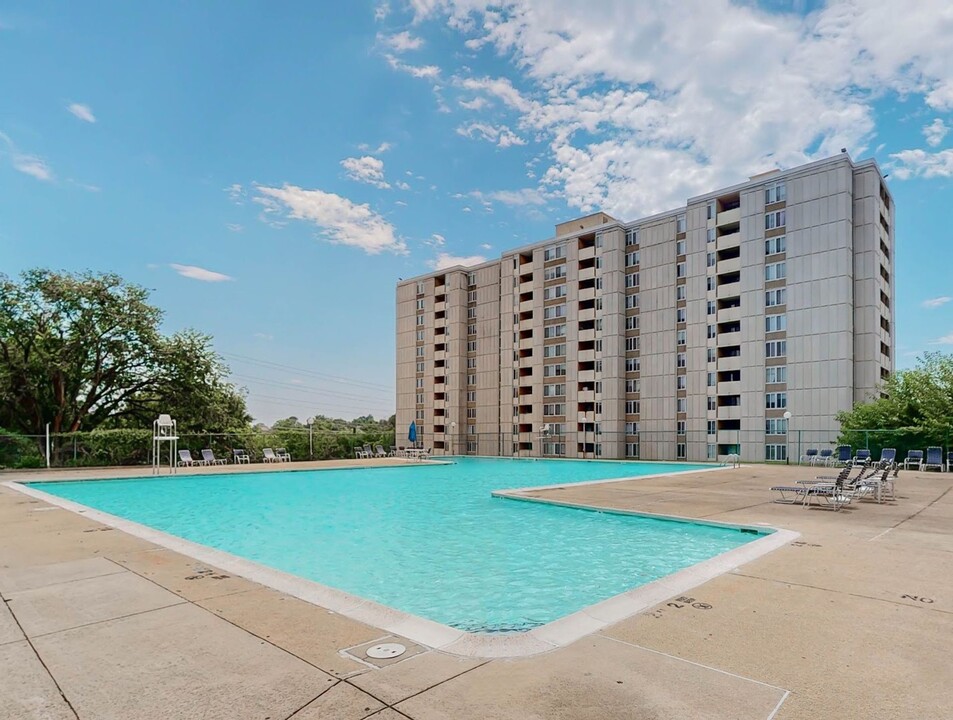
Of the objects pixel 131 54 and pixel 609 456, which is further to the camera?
pixel 609 456

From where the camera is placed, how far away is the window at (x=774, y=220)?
38.7m

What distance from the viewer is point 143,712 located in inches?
122

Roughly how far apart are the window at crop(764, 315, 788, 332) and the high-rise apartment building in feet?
0.31

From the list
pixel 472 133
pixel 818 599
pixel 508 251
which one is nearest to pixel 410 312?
pixel 508 251

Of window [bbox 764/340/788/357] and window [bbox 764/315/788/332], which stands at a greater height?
window [bbox 764/315/788/332]

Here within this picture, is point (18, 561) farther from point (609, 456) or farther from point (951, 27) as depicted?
point (609, 456)

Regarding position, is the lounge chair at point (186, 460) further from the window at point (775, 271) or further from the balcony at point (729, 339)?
the window at point (775, 271)

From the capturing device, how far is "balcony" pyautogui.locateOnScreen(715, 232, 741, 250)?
40688 millimetres

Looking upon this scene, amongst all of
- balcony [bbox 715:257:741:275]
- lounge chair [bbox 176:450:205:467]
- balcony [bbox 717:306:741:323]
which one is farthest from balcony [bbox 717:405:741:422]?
lounge chair [bbox 176:450:205:467]

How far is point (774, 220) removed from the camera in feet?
128

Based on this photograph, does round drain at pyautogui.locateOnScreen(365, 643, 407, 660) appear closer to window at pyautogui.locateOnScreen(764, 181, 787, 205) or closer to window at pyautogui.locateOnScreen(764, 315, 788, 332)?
window at pyautogui.locateOnScreen(764, 315, 788, 332)

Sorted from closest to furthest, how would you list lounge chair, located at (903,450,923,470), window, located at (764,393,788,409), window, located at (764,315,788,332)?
lounge chair, located at (903,450,923,470)
window, located at (764,393,788,409)
window, located at (764,315,788,332)

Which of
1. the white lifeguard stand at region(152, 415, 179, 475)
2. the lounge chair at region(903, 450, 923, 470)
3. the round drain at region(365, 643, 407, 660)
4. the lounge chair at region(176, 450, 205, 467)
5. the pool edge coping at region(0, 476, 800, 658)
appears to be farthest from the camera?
the lounge chair at region(903, 450, 923, 470)

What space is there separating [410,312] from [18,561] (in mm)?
55953
